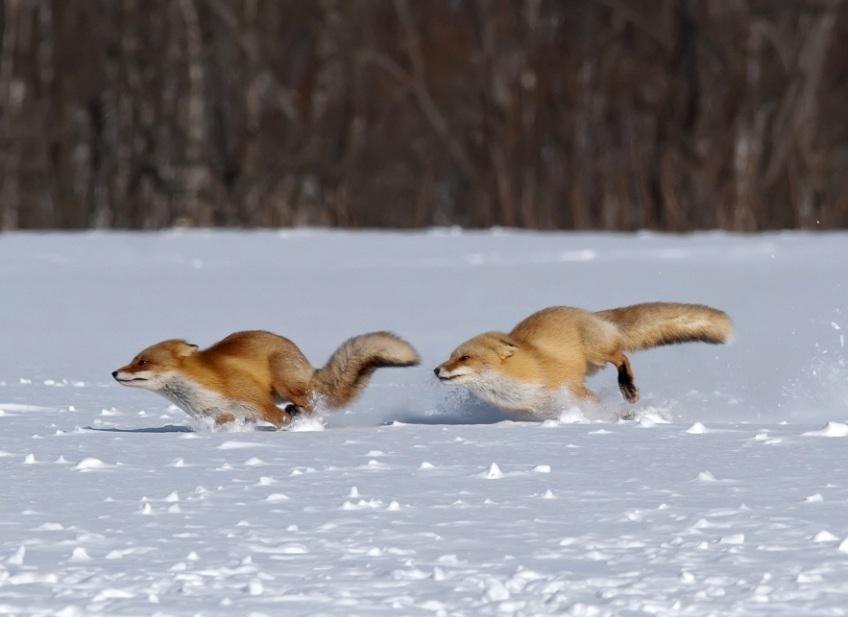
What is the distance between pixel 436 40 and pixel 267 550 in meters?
24.6

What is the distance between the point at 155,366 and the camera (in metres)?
7.27

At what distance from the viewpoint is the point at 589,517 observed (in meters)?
4.88

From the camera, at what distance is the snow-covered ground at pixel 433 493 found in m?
3.96

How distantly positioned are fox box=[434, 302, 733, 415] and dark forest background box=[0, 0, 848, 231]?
10116 millimetres

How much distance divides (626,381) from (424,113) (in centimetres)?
1753

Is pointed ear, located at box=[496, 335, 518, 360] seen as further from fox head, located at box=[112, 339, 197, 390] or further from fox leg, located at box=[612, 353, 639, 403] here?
fox head, located at box=[112, 339, 197, 390]

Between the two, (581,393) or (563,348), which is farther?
(563,348)

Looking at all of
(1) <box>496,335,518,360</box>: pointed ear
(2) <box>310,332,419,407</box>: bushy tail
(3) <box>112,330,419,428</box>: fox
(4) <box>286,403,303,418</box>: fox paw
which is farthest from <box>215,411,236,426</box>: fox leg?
(1) <box>496,335,518,360</box>: pointed ear

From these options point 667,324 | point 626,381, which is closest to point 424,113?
point 667,324

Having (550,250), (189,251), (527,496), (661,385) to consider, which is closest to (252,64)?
(189,251)

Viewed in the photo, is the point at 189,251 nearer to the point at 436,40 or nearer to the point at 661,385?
the point at 661,385

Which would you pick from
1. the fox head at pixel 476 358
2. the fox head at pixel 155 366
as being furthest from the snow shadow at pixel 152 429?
the fox head at pixel 476 358

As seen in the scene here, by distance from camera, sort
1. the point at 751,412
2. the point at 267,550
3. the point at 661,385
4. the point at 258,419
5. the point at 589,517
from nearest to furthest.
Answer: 1. the point at 267,550
2. the point at 589,517
3. the point at 258,419
4. the point at 751,412
5. the point at 661,385

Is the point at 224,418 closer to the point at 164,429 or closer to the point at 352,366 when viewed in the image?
the point at 164,429
